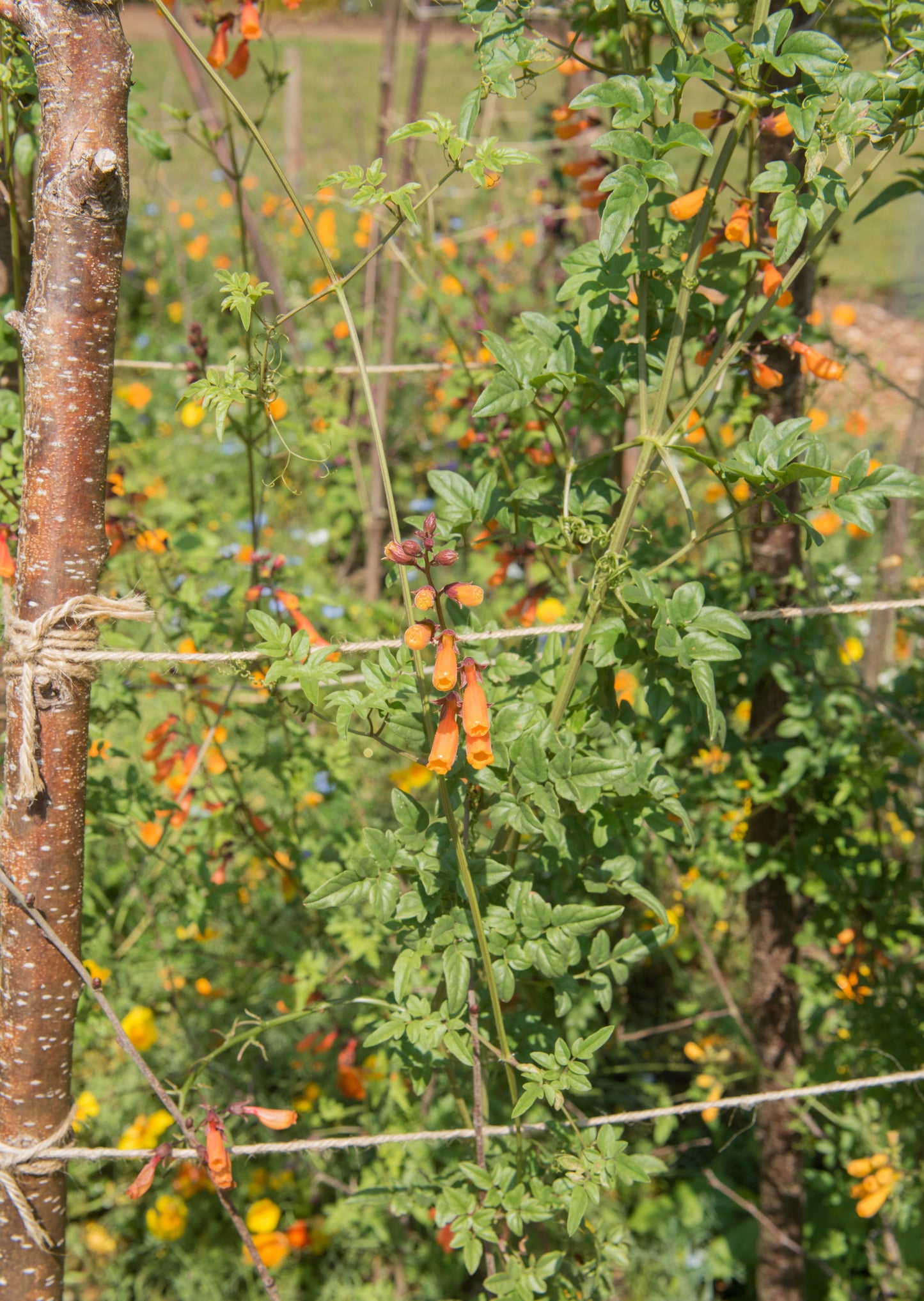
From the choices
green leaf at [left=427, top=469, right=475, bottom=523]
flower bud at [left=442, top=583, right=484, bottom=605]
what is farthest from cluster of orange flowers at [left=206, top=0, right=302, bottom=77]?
flower bud at [left=442, top=583, right=484, bottom=605]

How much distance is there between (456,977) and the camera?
125cm

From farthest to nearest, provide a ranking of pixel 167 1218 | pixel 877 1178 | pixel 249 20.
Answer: pixel 167 1218 → pixel 877 1178 → pixel 249 20

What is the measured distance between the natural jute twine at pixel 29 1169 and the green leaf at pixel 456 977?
2.04 feet

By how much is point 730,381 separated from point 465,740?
64.9 inches

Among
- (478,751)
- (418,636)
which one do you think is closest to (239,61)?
(418,636)

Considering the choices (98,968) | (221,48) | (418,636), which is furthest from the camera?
(98,968)

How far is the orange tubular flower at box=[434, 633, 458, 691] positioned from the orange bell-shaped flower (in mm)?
19

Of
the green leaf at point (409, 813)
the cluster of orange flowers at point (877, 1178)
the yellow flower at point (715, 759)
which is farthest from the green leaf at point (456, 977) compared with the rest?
the cluster of orange flowers at point (877, 1178)

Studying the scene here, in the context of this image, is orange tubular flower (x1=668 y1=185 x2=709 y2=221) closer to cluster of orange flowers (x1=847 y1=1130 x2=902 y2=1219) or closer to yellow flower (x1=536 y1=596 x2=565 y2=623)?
yellow flower (x1=536 y1=596 x2=565 y2=623)

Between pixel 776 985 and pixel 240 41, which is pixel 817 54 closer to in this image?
pixel 240 41

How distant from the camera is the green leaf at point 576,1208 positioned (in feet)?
3.96

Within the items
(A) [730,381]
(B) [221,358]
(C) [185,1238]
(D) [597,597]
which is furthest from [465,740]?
(B) [221,358]

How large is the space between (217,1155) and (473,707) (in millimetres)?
783

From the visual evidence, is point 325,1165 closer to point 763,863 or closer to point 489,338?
point 763,863
